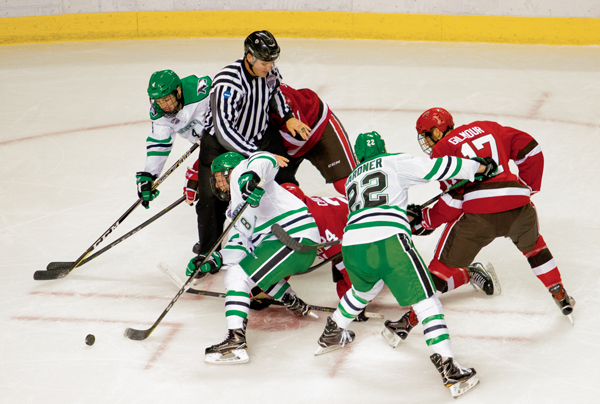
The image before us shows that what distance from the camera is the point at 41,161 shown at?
500 cm

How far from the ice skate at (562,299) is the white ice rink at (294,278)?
61 millimetres

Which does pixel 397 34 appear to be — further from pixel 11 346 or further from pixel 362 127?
pixel 11 346

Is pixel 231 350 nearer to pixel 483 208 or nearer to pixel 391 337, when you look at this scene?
pixel 391 337

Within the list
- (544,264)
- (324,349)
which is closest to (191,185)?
(324,349)

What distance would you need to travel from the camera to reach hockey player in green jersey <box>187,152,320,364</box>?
2.85 m

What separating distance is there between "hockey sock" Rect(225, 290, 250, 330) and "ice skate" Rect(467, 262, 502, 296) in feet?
3.48

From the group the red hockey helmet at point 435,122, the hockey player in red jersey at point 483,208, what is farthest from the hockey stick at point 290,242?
the red hockey helmet at point 435,122

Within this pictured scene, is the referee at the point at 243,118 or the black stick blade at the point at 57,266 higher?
the referee at the point at 243,118

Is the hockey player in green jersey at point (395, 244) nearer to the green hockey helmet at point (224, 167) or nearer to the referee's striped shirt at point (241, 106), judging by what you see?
the green hockey helmet at point (224, 167)

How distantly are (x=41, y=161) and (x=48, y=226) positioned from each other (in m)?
1.01

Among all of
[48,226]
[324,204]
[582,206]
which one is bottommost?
[48,226]

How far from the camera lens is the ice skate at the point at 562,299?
2963 mm

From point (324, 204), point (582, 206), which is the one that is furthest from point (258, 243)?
point (582, 206)

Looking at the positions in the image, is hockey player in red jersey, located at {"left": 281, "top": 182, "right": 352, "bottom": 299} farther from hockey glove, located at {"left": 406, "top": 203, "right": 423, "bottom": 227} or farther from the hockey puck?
the hockey puck
